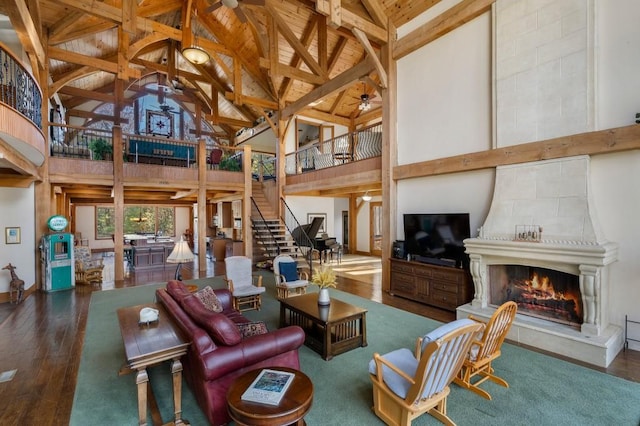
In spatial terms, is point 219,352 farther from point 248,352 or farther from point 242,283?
point 242,283

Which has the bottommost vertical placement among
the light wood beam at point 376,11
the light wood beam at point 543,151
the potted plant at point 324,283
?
the potted plant at point 324,283

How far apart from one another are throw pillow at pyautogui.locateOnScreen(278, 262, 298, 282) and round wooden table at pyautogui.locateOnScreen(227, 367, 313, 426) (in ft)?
14.1

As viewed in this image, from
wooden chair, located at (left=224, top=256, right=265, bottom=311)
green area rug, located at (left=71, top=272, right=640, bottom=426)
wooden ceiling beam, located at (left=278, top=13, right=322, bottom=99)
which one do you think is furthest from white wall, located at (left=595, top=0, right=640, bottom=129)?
wooden ceiling beam, located at (left=278, top=13, right=322, bottom=99)

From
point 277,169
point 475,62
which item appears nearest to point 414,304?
point 475,62

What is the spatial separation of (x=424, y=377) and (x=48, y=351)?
15.7 ft

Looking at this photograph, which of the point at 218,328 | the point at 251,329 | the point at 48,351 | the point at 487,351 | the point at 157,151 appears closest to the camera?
the point at 218,328

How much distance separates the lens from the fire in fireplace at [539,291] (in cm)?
414

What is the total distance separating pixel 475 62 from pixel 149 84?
13.8 meters

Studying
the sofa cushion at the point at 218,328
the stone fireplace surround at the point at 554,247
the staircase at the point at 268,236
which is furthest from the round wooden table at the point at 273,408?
the staircase at the point at 268,236

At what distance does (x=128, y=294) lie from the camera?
6.66 metres

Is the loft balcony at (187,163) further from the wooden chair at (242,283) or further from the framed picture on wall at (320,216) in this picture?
the wooden chair at (242,283)

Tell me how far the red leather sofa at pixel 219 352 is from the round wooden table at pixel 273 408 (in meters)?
0.33

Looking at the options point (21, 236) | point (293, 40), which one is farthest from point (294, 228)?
point (21, 236)

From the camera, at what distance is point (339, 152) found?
35.6ft
